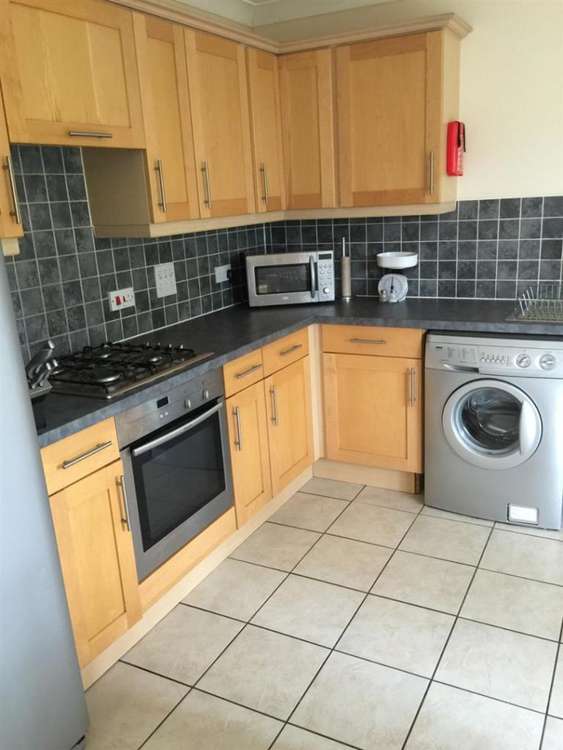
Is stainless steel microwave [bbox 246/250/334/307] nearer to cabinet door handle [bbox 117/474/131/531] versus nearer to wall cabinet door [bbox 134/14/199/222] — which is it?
wall cabinet door [bbox 134/14/199/222]

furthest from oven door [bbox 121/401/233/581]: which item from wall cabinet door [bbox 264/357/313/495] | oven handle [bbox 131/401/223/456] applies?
wall cabinet door [bbox 264/357/313/495]

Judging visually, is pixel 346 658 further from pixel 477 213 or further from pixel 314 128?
pixel 314 128

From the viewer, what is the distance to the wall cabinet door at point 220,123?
2.64 meters

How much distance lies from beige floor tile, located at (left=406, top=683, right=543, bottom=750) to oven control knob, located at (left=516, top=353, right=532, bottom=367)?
1300 mm

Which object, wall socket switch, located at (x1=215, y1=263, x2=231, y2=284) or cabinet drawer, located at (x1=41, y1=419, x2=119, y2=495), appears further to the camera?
wall socket switch, located at (x1=215, y1=263, x2=231, y2=284)

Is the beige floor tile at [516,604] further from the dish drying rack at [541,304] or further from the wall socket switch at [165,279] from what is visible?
the wall socket switch at [165,279]

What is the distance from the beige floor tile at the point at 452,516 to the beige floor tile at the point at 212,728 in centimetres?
138

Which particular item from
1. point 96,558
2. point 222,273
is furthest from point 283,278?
point 96,558

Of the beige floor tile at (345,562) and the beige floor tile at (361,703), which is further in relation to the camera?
the beige floor tile at (345,562)

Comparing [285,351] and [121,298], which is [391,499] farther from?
[121,298]

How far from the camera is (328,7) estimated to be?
10.7 ft

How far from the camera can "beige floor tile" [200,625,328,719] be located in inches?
77.5

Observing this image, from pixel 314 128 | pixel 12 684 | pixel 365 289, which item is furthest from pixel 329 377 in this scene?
pixel 12 684

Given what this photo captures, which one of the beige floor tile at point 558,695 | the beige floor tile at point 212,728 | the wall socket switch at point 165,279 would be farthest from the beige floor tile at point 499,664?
the wall socket switch at point 165,279
